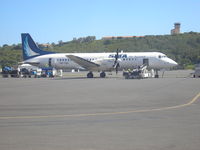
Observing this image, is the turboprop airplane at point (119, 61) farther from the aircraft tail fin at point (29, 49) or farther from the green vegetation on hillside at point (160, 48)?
the green vegetation on hillside at point (160, 48)

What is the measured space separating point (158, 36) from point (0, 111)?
128333 millimetres

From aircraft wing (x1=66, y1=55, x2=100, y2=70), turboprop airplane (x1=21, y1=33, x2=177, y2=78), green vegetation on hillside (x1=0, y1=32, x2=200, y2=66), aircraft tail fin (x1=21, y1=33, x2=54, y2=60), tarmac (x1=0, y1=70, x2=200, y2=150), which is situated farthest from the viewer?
green vegetation on hillside (x1=0, y1=32, x2=200, y2=66)

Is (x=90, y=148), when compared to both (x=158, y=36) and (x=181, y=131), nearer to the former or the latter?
(x=181, y=131)

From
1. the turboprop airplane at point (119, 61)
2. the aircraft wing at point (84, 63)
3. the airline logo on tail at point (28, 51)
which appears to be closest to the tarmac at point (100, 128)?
the aircraft wing at point (84, 63)

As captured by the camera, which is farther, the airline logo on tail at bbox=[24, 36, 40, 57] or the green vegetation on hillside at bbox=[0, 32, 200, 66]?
the green vegetation on hillside at bbox=[0, 32, 200, 66]

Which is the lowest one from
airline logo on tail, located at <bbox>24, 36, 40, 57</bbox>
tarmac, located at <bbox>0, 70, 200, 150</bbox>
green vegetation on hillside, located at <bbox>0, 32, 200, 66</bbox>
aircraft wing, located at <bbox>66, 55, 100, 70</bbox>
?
tarmac, located at <bbox>0, 70, 200, 150</bbox>

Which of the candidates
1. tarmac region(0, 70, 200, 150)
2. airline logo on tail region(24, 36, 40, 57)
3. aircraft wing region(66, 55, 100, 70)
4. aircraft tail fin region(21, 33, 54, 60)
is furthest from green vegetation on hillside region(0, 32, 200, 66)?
tarmac region(0, 70, 200, 150)

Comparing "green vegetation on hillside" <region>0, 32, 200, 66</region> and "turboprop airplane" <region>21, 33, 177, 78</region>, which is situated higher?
"green vegetation on hillside" <region>0, 32, 200, 66</region>

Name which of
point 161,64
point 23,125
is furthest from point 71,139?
point 161,64

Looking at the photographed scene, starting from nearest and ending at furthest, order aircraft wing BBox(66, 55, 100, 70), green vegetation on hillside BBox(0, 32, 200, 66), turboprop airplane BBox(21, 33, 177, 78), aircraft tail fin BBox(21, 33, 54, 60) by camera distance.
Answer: aircraft wing BBox(66, 55, 100, 70) < turboprop airplane BBox(21, 33, 177, 78) < aircraft tail fin BBox(21, 33, 54, 60) < green vegetation on hillside BBox(0, 32, 200, 66)

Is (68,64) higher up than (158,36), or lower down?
lower down

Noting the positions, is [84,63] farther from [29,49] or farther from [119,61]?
[29,49]

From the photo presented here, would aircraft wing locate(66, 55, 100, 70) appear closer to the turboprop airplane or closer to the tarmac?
the turboprop airplane

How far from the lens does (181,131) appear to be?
8664 millimetres
